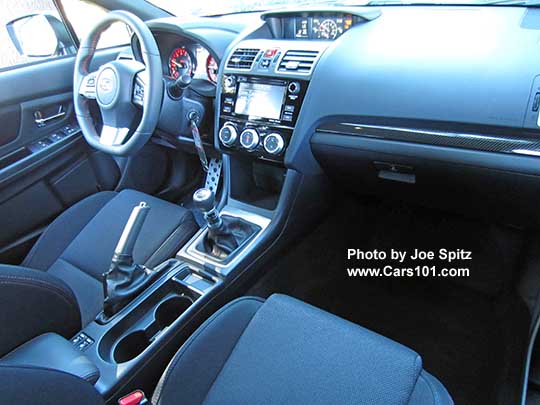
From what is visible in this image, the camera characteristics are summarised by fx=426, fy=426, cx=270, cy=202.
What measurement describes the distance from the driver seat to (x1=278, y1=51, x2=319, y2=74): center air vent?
67 centimetres

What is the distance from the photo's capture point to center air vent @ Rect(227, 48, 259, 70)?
4.86 ft

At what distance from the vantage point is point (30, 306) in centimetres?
98

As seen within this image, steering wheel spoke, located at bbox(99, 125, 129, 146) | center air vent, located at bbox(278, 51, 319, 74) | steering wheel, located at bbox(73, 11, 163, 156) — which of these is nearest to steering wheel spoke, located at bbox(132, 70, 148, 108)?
steering wheel, located at bbox(73, 11, 163, 156)

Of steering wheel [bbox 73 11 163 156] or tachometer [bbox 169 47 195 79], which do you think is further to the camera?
tachometer [bbox 169 47 195 79]

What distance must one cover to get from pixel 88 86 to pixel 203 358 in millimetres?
1169

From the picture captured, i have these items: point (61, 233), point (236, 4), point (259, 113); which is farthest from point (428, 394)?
point (236, 4)

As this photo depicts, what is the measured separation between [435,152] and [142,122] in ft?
3.04

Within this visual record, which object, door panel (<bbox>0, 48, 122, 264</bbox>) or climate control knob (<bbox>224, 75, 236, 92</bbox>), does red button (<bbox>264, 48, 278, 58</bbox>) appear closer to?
climate control knob (<bbox>224, 75, 236, 92</bbox>)

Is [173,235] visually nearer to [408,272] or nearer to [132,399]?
[132,399]

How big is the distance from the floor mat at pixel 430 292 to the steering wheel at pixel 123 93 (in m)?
0.69

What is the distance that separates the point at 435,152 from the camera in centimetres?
119

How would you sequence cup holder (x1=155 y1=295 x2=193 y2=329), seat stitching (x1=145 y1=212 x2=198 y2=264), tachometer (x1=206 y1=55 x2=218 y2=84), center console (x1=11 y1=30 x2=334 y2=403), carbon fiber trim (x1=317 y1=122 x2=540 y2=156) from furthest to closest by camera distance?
tachometer (x1=206 y1=55 x2=218 y2=84) → seat stitching (x1=145 y1=212 x2=198 y2=264) → cup holder (x1=155 y1=295 x2=193 y2=329) → center console (x1=11 y1=30 x2=334 y2=403) → carbon fiber trim (x1=317 y1=122 x2=540 y2=156)

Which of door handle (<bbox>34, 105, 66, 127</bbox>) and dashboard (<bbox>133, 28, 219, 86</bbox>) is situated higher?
dashboard (<bbox>133, 28, 219, 86</bbox>)

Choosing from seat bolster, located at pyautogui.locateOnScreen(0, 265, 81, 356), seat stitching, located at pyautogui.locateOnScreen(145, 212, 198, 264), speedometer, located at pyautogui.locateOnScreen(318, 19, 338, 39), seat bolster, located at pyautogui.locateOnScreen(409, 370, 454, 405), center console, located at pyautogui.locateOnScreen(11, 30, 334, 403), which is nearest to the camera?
seat bolster, located at pyautogui.locateOnScreen(409, 370, 454, 405)
